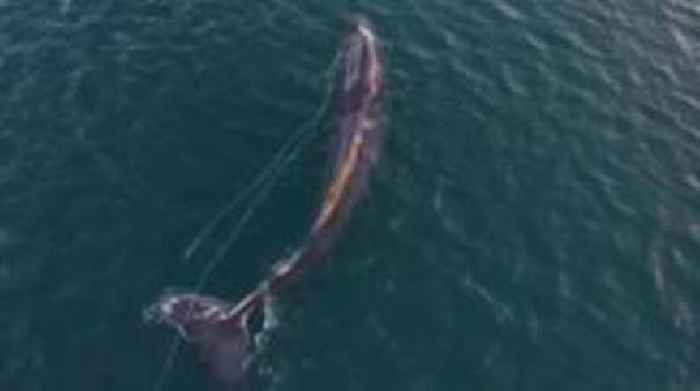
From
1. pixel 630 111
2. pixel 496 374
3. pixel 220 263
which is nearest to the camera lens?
pixel 496 374

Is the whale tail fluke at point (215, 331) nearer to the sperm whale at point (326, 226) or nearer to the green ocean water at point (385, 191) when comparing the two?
the sperm whale at point (326, 226)

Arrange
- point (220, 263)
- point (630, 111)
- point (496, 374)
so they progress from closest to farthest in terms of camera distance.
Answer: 1. point (496, 374)
2. point (220, 263)
3. point (630, 111)

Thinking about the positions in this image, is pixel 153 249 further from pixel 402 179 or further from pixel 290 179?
pixel 402 179

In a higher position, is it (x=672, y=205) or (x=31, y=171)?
(x=672, y=205)

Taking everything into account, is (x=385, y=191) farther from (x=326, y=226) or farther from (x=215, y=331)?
(x=215, y=331)

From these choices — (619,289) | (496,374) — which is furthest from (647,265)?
(496,374)

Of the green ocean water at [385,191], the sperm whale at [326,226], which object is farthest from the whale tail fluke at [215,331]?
the green ocean water at [385,191]

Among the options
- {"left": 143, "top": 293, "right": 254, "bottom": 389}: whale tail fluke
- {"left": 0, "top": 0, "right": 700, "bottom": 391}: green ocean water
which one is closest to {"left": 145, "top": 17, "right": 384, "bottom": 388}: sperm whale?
{"left": 143, "top": 293, "right": 254, "bottom": 389}: whale tail fluke
